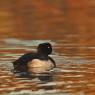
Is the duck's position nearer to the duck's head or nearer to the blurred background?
the duck's head

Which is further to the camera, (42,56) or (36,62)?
(42,56)

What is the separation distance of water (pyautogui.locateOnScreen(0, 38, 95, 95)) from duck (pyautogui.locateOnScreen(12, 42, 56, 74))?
208 mm

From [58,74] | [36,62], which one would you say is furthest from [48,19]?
[58,74]

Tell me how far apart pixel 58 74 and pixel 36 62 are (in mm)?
1448

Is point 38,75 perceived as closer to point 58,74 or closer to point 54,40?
point 58,74

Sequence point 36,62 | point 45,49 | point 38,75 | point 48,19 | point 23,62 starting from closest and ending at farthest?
1. point 38,75
2. point 23,62
3. point 36,62
4. point 45,49
5. point 48,19

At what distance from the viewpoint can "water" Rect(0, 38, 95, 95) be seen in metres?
15.1

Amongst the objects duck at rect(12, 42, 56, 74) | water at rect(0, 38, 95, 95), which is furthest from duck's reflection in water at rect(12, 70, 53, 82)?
duck at rect(12, 42, 56, 74)

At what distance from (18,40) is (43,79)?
675cm

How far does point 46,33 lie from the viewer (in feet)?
85.3

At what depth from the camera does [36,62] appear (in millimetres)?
18734

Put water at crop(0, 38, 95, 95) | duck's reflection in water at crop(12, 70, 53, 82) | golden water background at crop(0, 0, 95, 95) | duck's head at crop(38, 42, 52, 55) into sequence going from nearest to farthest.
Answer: water at crop(0, 38, 95, 95) < golden water background at crop(0, 0, 95, 95) < duck's reflection in water at crop(12, 70, 53, 82) < duck's head at crop(38, 42, 52, 55)

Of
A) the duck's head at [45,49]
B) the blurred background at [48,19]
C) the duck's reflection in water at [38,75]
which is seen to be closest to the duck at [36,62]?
the duck's head at [45,49]

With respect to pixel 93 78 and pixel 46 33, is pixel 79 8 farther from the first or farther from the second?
pixel 93 78
